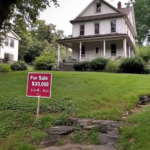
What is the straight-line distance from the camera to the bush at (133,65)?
16484 millimetres

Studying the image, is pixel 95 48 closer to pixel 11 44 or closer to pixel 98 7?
pixel 98 7

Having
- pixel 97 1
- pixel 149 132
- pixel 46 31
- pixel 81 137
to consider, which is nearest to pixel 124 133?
pixel 149 132

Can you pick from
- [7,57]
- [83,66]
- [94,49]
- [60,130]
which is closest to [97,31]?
[94,49]

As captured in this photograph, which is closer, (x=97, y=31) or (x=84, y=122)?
(x=84, y=122)

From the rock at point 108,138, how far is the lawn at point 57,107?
0.20m

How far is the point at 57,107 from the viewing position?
6469 millimetres

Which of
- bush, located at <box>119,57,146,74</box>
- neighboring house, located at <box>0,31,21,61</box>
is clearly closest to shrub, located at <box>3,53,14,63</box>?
neighboring house, located at <box>0,31,21,61</box>

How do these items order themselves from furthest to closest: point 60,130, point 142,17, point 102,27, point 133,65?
point 142,17 < point 102,27 < point 133,65 < point 60,130

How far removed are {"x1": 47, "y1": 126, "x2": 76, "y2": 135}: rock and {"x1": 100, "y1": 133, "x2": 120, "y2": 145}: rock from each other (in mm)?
829

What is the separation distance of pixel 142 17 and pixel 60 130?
4344 cm

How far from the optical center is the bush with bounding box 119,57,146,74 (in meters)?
16.5

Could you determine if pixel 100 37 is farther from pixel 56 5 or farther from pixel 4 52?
pixel 4 52

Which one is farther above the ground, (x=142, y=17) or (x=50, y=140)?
(x=142, y=17)

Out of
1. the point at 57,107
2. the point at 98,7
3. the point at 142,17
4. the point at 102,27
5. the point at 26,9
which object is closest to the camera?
the point at 57,107
